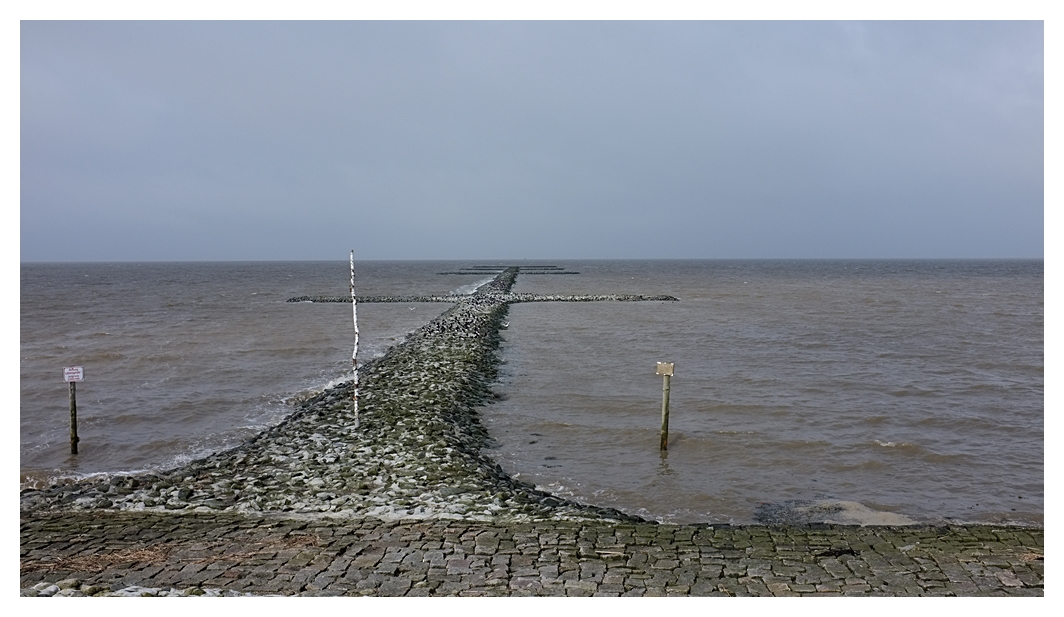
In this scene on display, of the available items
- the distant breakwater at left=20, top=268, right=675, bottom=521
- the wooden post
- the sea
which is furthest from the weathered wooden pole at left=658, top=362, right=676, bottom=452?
the wooden post

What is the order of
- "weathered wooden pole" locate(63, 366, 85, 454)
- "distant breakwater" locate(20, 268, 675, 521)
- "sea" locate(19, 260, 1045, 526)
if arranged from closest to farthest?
"distant breakwater" locate(20, 268, 675, 521), "sea" locate(19, 260, 1045, 526), "weathered wooden pole" locate(63, 366, 85, 454)

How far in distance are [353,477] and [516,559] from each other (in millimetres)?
3721

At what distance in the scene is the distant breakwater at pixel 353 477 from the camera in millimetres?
8234

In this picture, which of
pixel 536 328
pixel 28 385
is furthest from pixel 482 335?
pixel 28 385

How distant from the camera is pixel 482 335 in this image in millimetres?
25422

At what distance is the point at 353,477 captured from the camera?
9.27 metres

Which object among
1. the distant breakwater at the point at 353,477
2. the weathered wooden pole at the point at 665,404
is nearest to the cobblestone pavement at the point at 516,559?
the distant breakwater at the point at 353,477

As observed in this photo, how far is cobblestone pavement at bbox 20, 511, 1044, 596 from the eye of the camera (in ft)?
19.2

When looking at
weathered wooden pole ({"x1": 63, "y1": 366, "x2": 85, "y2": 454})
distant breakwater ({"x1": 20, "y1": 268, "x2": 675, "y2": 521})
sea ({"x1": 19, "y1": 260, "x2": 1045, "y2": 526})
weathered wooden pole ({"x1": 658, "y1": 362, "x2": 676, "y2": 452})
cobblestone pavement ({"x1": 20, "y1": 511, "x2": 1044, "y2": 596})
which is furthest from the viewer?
weathered wooden pole ({"x1": 658, "y1": 362, "x2": 676, "y2": 452})

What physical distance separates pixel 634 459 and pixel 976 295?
59.0 meters

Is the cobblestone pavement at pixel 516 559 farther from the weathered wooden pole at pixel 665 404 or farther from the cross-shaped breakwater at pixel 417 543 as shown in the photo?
the weathered wooden pole at pixel 665 404

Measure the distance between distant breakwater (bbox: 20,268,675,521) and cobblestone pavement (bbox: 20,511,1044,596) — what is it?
0.61 meters

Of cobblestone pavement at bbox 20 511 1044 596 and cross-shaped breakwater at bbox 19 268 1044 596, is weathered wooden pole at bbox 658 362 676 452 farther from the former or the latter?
cobblestone pavement at bbox 20 511 1044 596
